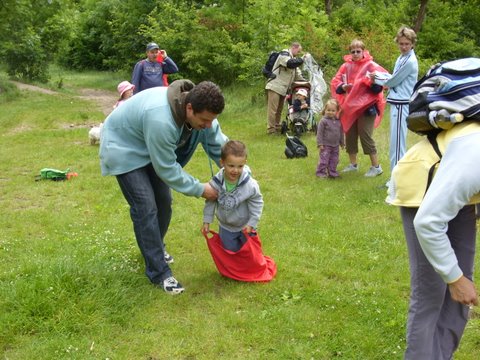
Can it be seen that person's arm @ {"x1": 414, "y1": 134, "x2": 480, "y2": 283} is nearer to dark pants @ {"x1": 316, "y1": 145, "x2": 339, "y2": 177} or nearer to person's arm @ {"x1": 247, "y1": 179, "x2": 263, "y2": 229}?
person's arm @ {"x1": 247, "y1": 179, "x2": 263, "y2": 229}

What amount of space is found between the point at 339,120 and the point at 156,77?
168 inches

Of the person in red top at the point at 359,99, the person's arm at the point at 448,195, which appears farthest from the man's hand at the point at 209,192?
the person in red top at the point at 359,99

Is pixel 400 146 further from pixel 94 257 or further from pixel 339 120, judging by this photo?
pixel 94 257

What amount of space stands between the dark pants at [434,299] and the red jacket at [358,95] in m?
5.07

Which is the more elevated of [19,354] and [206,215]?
[206,215]

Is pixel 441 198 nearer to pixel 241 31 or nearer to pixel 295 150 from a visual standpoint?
pixel 295 150

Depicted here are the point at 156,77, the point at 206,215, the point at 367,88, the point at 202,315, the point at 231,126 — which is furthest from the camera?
the point at 231,126

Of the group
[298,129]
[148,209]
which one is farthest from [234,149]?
[298,129]

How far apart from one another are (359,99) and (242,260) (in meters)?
4.00

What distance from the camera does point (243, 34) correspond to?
16625 mm

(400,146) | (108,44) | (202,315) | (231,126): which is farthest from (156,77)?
(108,44)

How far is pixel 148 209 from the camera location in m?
4.17

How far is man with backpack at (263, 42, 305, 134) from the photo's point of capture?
36.1 ft

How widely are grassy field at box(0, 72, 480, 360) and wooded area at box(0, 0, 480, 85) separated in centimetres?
737
